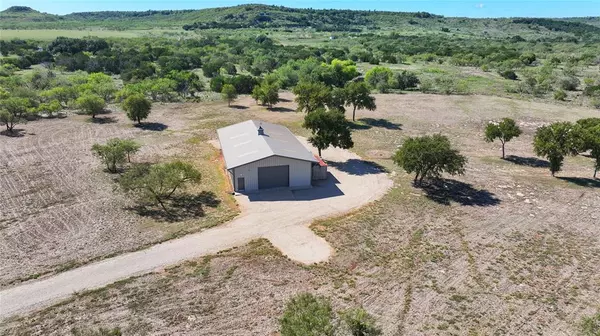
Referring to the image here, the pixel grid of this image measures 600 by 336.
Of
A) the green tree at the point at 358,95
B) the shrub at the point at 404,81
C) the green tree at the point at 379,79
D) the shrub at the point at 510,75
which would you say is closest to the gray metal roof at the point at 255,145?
the green tree at the point at 358,95

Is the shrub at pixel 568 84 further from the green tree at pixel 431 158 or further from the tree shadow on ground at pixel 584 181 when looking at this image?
the green tree at pixel 431 158

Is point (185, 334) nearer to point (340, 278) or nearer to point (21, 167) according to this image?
point (340, 278)

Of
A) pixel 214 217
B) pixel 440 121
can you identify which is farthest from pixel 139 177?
pixel 440 121

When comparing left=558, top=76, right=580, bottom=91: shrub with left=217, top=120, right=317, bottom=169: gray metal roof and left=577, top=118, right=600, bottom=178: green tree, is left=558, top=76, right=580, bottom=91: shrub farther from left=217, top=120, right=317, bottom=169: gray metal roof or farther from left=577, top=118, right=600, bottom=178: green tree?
left=217, top=120, right=317, bottom=169: gray metal roof

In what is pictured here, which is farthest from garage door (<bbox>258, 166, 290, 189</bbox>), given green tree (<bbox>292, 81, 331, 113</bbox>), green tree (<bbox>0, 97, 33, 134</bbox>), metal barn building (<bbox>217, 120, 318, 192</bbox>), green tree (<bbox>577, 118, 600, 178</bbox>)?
green tree (<bbox>0, 97, 33, 134</bbox>)

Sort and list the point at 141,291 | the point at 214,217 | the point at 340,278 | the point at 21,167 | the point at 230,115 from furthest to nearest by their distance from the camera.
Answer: the point at 230,115, the point at 21,167, the point at 214,217, the point at 340,278, the point at 141,291
